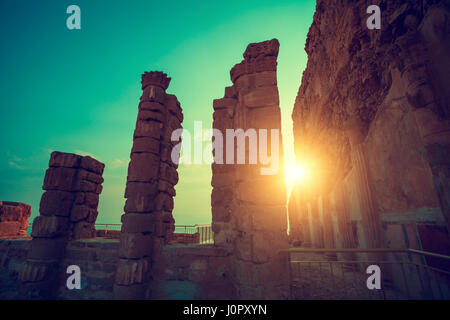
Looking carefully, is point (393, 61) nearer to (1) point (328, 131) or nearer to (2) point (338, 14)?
(2) point (338, 14)

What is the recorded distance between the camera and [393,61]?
4766 mm

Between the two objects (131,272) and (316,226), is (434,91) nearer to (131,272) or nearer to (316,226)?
(131,272)

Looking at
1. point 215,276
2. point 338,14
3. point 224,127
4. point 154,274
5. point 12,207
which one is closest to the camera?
point 215,276

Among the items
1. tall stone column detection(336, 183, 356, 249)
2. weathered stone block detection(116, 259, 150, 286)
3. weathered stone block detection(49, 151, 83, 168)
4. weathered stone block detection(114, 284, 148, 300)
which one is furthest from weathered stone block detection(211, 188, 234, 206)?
tall stone column detection(336, 183, 356, 249)

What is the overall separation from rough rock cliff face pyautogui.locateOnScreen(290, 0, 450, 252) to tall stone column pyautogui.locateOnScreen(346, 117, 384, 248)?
0.10 feet

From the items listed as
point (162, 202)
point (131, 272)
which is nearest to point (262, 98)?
point (162, 202)

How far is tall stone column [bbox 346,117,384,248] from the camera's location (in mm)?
6145

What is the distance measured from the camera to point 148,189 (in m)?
4.84

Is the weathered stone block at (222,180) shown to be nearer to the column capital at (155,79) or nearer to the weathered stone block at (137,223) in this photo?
the weathered stone block at (137,223)

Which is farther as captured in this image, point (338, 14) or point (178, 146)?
point (338, 14)

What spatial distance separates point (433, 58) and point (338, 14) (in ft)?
16.9

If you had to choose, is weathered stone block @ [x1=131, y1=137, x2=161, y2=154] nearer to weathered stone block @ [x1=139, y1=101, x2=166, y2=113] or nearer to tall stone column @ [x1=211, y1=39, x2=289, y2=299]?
weathered stone block @ [x1=139, y1=101, x2=166, y2=113]

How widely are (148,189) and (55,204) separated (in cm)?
302
